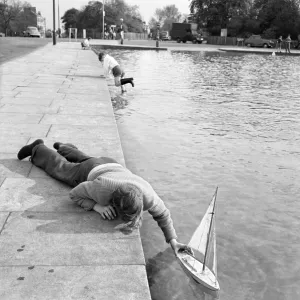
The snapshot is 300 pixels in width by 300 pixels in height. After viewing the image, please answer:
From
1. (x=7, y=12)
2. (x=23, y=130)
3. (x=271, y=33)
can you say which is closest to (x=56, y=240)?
(x=23, y=130)

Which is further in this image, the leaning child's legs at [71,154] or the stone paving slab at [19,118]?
the stone paving slab at [19,118]

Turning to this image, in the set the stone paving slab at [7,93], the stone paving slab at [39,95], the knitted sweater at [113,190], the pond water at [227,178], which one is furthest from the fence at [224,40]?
the knitted sweater at [113,190]

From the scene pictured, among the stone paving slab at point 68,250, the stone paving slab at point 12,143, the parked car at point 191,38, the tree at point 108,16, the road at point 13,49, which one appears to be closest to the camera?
the stone paving slab at point 68,250

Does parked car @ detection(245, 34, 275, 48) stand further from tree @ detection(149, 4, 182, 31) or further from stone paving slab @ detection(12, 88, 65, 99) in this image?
tree @ detection(149, 4, 182, 31)

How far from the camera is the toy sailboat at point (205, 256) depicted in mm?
2520

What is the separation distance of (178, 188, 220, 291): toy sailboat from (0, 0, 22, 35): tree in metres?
86.0

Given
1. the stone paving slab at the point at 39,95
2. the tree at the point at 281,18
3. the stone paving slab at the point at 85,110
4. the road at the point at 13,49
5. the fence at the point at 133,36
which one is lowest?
the stone paving slab at the point at 85,110

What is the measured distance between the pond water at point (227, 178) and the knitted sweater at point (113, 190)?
30cm

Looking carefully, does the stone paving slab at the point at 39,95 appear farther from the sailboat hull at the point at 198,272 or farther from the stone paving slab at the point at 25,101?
the sailboat hull at the point at 198,272

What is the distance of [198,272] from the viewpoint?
263 cm

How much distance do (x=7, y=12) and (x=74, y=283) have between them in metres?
89.0

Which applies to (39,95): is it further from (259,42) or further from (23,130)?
(259,42)

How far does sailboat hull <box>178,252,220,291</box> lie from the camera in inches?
100

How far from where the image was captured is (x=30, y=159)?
4312 millimetres
